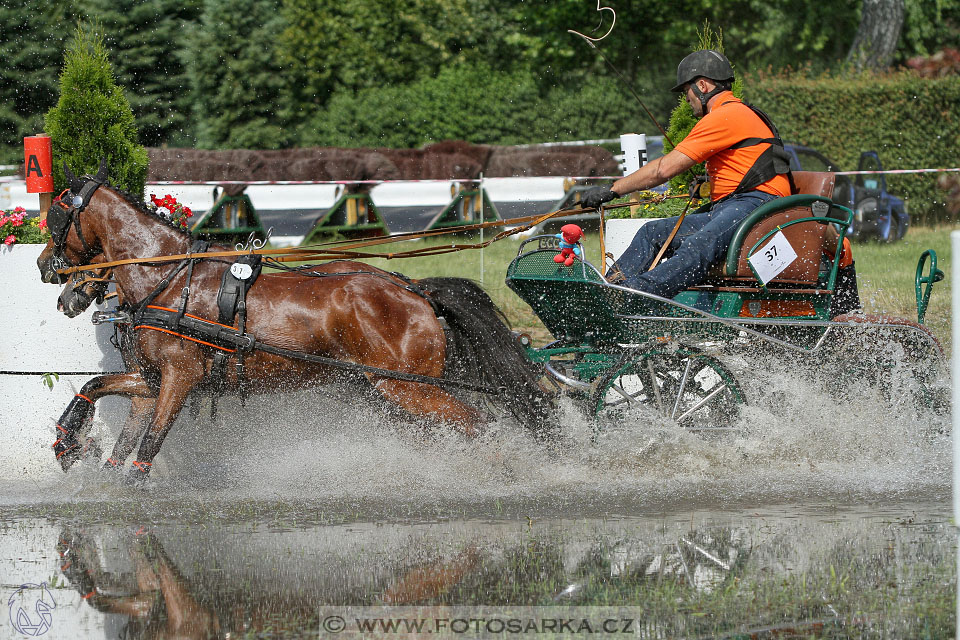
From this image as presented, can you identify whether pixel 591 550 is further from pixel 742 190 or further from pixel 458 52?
pixel 458 52

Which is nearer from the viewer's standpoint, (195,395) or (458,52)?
(195,395)

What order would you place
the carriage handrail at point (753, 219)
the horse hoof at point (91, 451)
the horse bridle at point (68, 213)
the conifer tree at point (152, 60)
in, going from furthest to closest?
the conifer tree at point (152, 60)
the horse hoof at point (91, 451)
the horse bridle at point (68, 213)
the carriage handrail at point (753, 219)

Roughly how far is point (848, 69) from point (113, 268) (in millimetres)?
20109

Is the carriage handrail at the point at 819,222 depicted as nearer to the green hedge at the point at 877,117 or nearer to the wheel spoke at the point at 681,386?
the wheel spoke at the point at 681,386

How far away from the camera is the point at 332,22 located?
94.5 ft

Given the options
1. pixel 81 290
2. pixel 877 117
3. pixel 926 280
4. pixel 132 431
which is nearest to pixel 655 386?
pixel 926 280

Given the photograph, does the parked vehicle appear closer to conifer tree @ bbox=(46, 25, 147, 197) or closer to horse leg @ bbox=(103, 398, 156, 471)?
conifer tree @ bbox=(46, 25, 147, 197)

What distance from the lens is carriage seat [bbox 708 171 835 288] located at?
623 cm

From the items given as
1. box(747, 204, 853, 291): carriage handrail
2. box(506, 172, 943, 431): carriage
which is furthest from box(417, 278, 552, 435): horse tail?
box(747, 204, 853, 291): carriage handrail

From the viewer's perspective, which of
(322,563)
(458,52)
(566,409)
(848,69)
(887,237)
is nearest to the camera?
(322,563)

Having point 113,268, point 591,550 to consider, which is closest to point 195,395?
point 113,268

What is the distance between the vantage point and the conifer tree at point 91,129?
842 centimetres

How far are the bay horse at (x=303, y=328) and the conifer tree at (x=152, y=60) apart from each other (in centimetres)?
2140

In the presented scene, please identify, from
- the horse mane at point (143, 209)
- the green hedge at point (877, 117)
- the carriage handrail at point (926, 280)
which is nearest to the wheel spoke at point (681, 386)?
the carriage handrail at point (926, 280)
